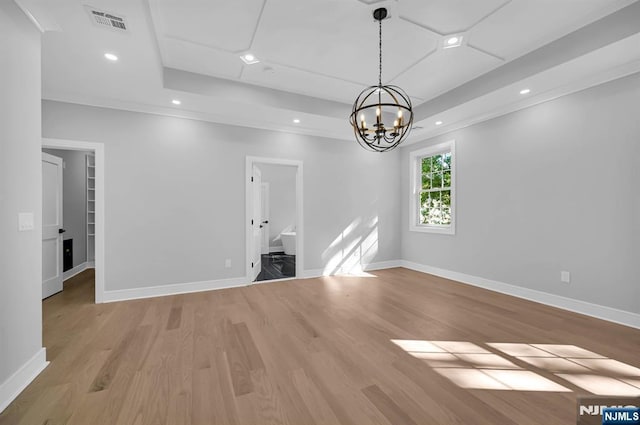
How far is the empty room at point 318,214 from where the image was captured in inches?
69.0

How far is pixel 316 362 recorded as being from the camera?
6.84 feet

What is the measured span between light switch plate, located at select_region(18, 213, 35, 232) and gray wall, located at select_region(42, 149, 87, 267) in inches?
154

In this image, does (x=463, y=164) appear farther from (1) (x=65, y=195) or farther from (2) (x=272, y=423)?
(1) (x=65, y=195)

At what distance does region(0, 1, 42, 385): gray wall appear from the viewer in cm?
168

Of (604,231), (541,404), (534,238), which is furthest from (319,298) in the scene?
(604,231)

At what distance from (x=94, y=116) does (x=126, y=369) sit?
3.30m

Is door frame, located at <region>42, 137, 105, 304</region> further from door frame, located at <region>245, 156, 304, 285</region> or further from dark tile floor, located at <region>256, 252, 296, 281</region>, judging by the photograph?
dark tile floor, located at <region>256, 252, 296, 281</region>

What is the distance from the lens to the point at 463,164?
178 inches

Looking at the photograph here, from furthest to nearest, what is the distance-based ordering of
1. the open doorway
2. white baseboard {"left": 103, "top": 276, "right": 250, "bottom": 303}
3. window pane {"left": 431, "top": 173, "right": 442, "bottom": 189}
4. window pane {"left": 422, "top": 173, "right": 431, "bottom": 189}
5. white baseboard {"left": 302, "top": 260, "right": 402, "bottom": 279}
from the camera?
window pane {"left": 422, "top": 173, "right": 431, "bottom": 189}
window pane {"left": 431, "top": 173, "right": 442, "bottom": 189}
white baseboard {"left": 302, "top": 260, "right": 402, "bottom": 279}
the open doorway
white baseboard {"left": 103, "top": 276, "right": 250, "bottom": 303}

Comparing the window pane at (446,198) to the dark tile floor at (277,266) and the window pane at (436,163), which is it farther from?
the dark tile floor at (277,266)

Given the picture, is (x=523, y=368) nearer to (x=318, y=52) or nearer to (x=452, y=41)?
(x=452, y=41)

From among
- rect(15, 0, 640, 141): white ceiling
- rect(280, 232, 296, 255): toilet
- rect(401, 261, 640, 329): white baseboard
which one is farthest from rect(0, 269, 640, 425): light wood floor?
rect(280, 232, 296, 255): toilet

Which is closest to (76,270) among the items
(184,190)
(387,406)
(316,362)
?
(184,190)

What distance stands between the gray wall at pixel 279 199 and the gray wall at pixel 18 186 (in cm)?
602
